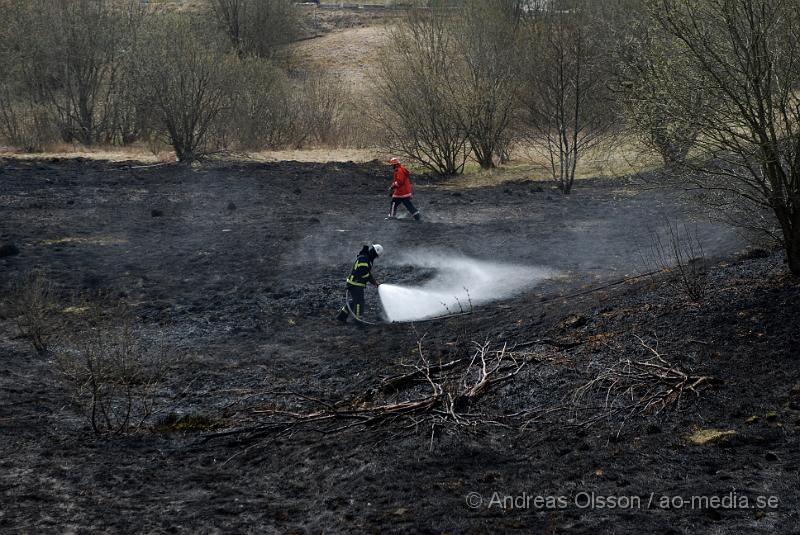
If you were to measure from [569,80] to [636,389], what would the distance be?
56.2 feet

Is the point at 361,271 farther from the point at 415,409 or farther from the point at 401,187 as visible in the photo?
the point at 401,187

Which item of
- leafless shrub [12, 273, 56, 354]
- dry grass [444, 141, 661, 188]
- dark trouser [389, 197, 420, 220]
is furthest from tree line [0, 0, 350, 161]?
leafless shrub [12, 273, 56, 354]

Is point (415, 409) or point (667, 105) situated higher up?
point (667, 105)

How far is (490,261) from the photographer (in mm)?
15281

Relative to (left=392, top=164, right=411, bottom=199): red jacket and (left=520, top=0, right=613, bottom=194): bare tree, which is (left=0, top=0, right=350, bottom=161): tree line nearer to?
(left=520, top=0, right=613, bottom=194): bare tree

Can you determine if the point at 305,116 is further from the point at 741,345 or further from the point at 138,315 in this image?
the point at 741,345

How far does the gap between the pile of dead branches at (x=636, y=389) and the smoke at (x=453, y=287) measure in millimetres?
4458

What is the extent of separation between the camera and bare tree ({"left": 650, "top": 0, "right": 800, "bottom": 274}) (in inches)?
334

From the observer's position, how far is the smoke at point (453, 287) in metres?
12.6

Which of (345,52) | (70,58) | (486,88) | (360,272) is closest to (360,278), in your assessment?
(360,272)

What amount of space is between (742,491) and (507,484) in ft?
5.13

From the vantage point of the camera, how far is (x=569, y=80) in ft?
75.2

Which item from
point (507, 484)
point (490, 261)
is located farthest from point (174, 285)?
point (507, 484)

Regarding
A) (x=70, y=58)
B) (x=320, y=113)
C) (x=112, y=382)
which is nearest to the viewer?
(x=112, y=382)
